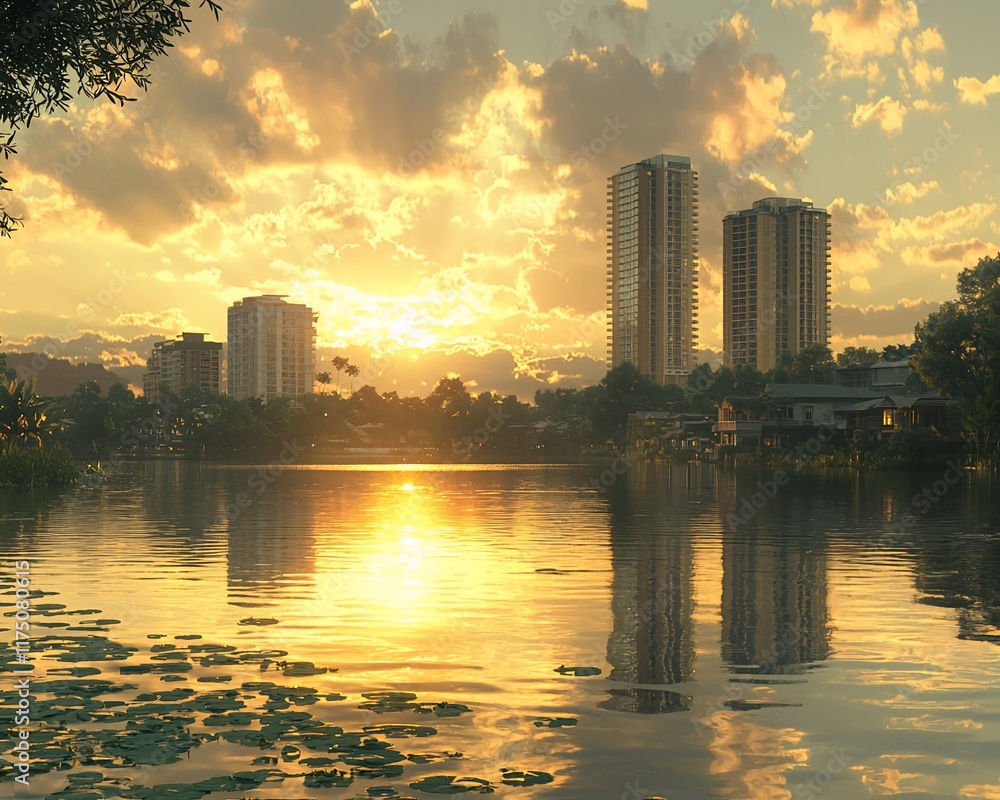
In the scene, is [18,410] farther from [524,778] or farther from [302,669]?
[524,778]

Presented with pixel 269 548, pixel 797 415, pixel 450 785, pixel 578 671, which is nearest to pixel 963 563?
pixel 578 671

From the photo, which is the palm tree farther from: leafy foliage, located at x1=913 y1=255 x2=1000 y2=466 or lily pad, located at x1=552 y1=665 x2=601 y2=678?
leafy foliage, located at x1=913 y1=255 x2=1000 y2=466

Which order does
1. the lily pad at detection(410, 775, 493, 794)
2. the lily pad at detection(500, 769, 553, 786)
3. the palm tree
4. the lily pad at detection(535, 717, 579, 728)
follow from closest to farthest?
the lily pad at detection(410, 775, 493, 794)
the lily pad at detection(500, 769, 553, 786)
the lily pad at detection(535, 717, 579, 728)
the palm tree

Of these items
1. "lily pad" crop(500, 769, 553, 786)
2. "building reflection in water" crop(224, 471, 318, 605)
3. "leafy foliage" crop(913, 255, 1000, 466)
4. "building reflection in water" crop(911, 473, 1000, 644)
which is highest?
"leafy foliage" crop(913, 255, 1000, 466)

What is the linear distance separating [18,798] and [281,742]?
272 cm

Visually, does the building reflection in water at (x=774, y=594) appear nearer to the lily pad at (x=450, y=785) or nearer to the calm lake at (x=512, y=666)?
the calm lake at (x=512, y=666)

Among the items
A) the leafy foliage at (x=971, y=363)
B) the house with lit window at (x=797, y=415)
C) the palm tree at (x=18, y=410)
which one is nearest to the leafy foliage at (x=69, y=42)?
the palm tree at (x=18, y=410)

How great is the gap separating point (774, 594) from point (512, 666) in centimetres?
939

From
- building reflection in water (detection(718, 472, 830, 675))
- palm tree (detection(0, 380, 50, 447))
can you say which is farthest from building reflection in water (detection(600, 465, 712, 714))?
palm tree (detection(0, 380, 50, 447))

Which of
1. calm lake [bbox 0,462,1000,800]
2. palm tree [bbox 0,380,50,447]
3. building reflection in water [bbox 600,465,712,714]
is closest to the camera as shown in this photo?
calm lake [bbox 0,462,1000,800]

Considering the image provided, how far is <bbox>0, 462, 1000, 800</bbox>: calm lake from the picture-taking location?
35.5 feet

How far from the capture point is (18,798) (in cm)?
990

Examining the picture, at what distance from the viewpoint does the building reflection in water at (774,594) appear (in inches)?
667

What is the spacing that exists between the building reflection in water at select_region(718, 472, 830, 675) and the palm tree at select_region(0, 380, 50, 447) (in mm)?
53577
